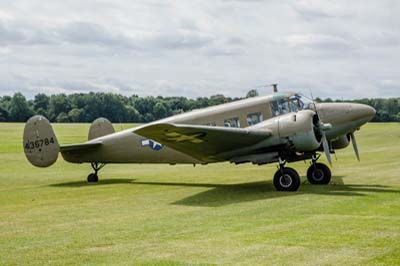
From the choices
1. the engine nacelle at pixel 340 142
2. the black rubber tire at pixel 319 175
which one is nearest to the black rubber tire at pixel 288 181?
the black rubber tire at pixel 319 175

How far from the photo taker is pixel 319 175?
53.9 feet

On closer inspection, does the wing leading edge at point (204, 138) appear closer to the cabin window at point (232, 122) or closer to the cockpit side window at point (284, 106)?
the cabin window at point (232, 122)

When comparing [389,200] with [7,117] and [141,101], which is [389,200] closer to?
[141,101]

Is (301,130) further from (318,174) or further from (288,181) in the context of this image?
(318,174)

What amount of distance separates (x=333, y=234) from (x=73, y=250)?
3.80 m

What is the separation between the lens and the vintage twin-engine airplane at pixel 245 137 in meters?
14.3

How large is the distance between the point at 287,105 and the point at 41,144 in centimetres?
816

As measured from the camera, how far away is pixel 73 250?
7.80 metres

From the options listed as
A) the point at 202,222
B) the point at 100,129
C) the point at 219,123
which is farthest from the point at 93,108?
the point at 202,222

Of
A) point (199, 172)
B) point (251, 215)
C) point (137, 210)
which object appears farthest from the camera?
point (199, 172)

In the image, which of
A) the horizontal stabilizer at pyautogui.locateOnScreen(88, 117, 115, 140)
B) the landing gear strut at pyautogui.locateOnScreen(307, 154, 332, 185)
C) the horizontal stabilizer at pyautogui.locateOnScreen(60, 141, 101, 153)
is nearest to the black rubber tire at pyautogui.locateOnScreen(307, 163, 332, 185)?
the landing gear strut at pyautogui.locateOnScreen(307, 154, 332, 185)

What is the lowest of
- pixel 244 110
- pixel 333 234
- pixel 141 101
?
pixel 333 234

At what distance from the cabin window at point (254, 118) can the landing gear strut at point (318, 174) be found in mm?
1947

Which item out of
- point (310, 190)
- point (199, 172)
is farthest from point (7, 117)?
point (310, 190)
